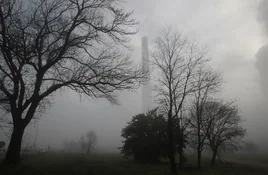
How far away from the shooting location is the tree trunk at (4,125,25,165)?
11.0 metres

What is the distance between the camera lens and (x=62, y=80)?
43.7 ft

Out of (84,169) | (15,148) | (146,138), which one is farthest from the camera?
(146,138)

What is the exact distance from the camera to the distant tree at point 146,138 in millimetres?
29547

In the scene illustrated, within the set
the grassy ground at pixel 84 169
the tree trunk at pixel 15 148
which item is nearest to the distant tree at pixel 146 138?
the grassy ground at pixel 84 169

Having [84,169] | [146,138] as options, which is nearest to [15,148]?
[84,169]

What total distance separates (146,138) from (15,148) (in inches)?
855

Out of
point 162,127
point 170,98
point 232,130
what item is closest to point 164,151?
point 162,127

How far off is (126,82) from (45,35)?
227 inches

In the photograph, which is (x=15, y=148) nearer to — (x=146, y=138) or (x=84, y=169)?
(x=84, y=169)

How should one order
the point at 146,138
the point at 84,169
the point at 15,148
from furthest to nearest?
1. the point at 146,138
2. the point at 84,169
3. the point at 15,148

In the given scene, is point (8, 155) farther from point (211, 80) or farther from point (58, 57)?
point (211, 80)

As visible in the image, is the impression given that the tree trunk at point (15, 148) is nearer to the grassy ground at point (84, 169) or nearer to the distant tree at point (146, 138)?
the grassy ground at point (84, 169)

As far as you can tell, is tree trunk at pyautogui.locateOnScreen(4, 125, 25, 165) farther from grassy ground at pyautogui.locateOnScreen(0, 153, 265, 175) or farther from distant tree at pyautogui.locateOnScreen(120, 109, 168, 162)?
distant tree at pyautogui.locateOnScreen(120, 109, 168, 162)

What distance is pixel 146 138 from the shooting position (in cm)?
3067
